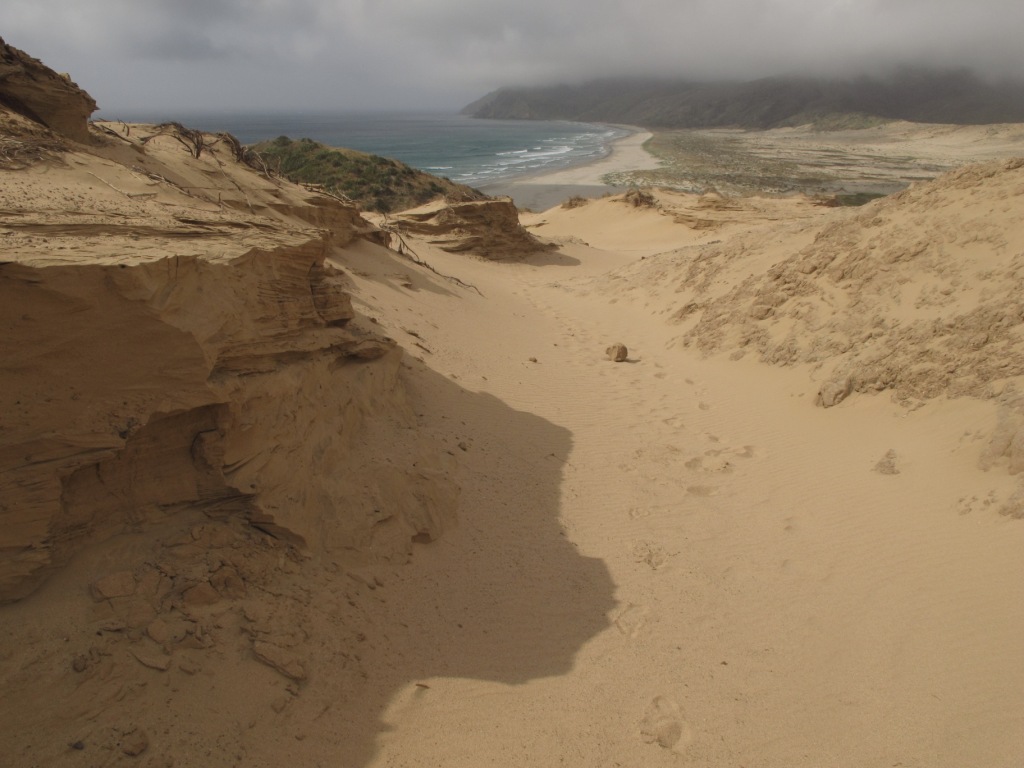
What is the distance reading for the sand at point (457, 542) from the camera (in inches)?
119

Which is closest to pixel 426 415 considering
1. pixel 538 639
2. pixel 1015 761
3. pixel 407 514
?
pixel 407 514

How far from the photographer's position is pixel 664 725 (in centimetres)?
352

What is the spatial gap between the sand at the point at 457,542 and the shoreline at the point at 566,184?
2960 cm

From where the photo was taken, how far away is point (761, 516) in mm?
5637

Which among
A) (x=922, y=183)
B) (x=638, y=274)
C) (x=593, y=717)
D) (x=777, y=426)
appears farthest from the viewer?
(x=638, y=274)

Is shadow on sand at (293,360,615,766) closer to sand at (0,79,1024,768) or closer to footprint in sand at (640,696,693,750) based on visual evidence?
sand at (0,79,1024,768)

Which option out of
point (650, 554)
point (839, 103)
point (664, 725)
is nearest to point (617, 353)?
point (650, 554)

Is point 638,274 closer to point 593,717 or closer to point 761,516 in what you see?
point 761,516

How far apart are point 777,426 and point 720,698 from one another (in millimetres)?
4338

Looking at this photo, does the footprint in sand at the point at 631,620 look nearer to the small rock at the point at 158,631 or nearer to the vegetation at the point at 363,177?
the small rock at the point at 158,631

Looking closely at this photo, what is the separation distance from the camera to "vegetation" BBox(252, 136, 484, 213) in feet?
90.0

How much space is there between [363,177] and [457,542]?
27113 mm

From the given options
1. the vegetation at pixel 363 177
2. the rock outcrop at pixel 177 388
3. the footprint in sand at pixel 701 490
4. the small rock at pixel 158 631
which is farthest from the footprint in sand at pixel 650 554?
the vegetation at pixel 363 177

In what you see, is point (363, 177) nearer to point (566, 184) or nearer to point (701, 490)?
point (566, 184)
